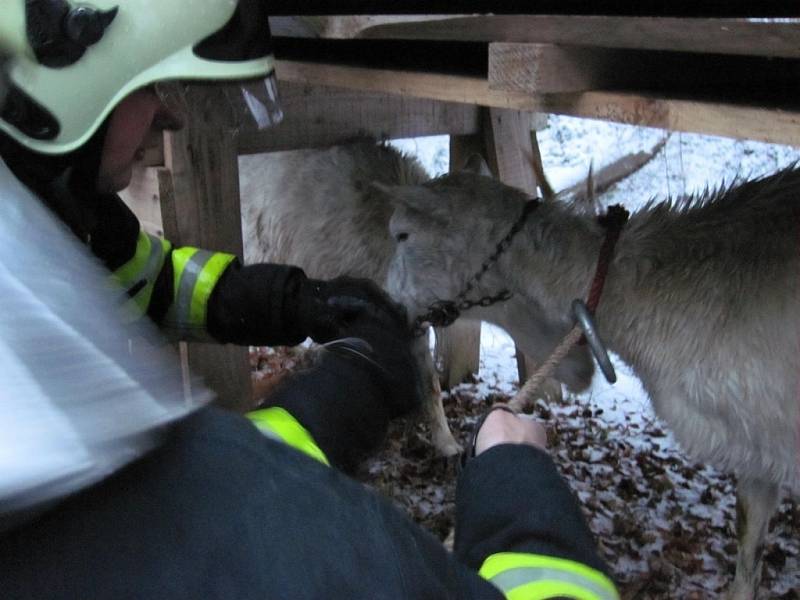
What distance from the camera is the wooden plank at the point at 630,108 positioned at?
71.9 inches

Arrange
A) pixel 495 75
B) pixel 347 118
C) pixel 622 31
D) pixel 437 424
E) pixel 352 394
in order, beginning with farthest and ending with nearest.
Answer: pixel 437 424
pixel 347 118
pixel 495 75
pixel 622 31
pixel 352 394

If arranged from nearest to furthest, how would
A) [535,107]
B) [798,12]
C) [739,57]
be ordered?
[798,12] < [535,107] < [739,57]

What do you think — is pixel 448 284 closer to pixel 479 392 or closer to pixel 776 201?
pixel 776 201

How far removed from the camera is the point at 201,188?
11.2ft

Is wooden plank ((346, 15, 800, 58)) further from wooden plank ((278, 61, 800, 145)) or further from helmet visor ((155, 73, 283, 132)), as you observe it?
helmet visor ((155, 73, 283, 132))

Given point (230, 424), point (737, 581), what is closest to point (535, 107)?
point (230, 424)

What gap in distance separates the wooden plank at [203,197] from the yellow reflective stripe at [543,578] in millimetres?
2551

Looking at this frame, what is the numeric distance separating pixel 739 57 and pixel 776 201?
1.84ft

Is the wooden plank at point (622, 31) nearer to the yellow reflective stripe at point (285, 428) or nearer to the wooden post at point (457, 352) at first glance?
the yellow reflective stripe at point (285, 428)

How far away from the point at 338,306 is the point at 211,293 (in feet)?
1.89

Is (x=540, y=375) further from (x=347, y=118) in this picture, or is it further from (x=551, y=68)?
(x=347, y=118)

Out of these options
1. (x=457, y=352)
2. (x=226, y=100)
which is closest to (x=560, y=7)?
(x=226, y=100)

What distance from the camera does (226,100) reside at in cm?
229

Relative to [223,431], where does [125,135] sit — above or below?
above
